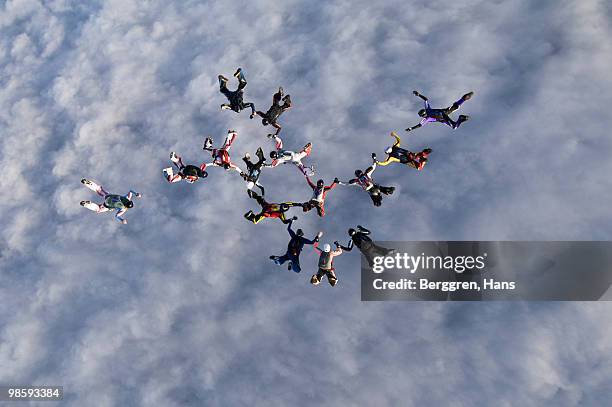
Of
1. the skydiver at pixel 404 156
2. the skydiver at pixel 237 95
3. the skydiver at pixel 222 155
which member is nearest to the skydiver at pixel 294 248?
the skydiver at pixel 222 155

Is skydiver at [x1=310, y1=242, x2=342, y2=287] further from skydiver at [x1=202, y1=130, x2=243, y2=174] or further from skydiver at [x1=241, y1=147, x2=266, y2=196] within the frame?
skydiver at [x1=202, y1=130, x2=243, y2=174]

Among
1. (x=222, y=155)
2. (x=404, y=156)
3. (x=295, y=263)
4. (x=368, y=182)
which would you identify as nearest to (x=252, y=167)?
(x=222, y=155)

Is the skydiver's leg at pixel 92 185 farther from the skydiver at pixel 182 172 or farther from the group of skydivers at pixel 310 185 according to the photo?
the skydiver at pixel 182 172

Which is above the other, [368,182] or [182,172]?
[182,172]

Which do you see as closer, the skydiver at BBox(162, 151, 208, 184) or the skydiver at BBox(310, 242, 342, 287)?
the skydiver at BBox(310, 242, 342, 287)

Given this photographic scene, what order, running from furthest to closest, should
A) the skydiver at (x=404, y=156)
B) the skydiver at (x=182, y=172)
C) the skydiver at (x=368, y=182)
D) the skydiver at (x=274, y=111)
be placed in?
the skydiver at (x=274, y=111) → the skydiver at (x=182, y=172) → the skydiver at (x=404, y=156) → the skydiver at (x=368, y=182)

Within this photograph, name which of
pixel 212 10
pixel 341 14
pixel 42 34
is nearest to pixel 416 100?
pixel 341 14

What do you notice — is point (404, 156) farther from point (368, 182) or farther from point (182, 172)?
point (182, 172)

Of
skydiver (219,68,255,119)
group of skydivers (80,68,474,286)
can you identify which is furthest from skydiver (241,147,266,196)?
skydiver (219,68,255,119)

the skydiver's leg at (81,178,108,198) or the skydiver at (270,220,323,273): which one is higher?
the skydiver's leg at (81,178,108,198)

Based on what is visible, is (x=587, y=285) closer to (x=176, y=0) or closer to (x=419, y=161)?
(x=419, y=161)

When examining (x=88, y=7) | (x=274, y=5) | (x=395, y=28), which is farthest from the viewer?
(x=88, y=7)
